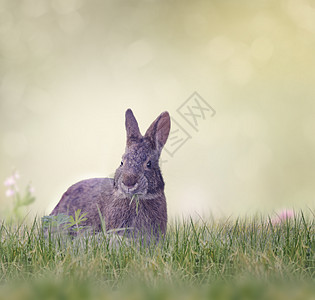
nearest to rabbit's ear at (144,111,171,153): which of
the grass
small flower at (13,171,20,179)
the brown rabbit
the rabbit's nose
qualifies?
the brown rabbit

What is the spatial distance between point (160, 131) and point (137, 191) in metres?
0.71

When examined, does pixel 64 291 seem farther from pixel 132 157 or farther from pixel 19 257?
pixel 132 157

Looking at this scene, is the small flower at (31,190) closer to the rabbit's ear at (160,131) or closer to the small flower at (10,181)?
the small flower at (10,181)

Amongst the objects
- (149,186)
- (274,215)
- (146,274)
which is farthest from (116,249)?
(274,215)

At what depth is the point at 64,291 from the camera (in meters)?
1.76

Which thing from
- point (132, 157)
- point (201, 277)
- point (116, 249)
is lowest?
point (201, 277)

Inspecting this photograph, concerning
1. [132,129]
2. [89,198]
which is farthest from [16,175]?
[132,129]

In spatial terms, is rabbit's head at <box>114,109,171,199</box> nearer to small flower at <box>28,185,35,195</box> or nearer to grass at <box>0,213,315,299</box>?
grass at <box>0,213,315,299</box>

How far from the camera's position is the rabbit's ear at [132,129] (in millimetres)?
4195

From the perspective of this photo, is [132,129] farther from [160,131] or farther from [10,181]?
[10,181]

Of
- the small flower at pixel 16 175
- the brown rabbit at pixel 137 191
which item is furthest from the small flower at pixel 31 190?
the brown rabbit at pixel 137 191

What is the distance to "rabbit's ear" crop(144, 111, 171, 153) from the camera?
416 centimetres

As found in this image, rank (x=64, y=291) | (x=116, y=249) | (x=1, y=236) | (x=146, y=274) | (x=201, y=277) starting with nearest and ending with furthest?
(x=64, y=291), (x=146, y=274), (x=201, y=277), (x=116, y=249), (x=1, y=236)

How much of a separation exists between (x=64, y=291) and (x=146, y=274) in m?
1.07
